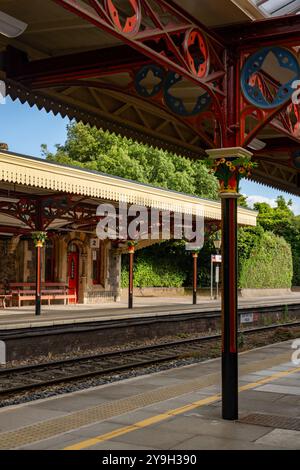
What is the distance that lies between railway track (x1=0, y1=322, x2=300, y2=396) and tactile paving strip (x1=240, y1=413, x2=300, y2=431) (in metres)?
4.28

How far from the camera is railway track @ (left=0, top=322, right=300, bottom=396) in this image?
10008 millimetres

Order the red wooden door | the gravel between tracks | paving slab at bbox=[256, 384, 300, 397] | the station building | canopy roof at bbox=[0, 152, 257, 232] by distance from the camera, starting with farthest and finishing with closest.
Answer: the red wooden door < the station building < canopy roof at bbox=[0, 152, 257, 232] < the gravel between tracks < paving slab at bbox=[256, 384, 300, 397]

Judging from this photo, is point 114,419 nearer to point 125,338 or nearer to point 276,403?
point 276,403

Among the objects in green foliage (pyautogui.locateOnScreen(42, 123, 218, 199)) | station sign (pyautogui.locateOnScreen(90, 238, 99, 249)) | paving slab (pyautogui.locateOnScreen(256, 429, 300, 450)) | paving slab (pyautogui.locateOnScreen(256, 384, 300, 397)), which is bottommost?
paving slab (pyautogui.locateOnScreen(256, 384, 300, 397))

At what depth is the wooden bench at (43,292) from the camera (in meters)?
21.5

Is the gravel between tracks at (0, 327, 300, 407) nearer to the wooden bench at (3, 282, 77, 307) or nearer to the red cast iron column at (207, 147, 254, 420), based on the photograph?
the red cast iron column at (207, 147, 254, 420)

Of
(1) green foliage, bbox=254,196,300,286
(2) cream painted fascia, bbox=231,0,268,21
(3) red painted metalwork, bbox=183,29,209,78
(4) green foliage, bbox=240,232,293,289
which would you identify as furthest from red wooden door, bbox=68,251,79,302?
(1) green foliage, bbox=254,196,300,286

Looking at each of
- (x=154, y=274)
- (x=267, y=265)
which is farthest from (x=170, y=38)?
(x=267, y=265)

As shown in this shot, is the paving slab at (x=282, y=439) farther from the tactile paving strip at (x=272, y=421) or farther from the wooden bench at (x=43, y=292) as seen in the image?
the wooden bench at (x=43, y=292)

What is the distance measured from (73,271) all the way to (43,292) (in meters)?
2.51

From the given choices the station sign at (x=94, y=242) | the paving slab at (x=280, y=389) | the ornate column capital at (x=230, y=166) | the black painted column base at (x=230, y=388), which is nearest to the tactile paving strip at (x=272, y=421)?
the black painted column base at (x=230, y=388)

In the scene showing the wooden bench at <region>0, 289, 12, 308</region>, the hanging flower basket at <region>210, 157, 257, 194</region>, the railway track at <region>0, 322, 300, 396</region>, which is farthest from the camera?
the wooden bench at <region>0, 289, 12, 308</region>

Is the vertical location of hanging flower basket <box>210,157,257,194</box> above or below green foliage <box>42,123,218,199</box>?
below

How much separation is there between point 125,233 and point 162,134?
1425 cm
